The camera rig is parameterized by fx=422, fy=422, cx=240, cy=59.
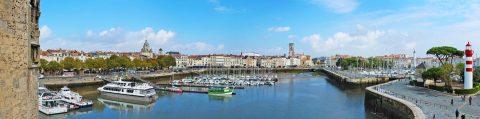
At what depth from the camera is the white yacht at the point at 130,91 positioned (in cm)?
3431

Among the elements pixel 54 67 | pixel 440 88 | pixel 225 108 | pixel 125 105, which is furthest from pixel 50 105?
pixel 54 67

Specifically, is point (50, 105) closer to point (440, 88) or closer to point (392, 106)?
point (392, 106)

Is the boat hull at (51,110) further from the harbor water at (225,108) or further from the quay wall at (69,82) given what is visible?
the quay wall at (69,82)

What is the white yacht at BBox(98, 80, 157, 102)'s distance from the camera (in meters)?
34.3

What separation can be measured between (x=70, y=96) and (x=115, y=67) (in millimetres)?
38881

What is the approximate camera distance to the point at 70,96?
2973 centimetres

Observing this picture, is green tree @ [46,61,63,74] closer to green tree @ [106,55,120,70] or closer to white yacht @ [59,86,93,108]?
green tree @ [106,55,120,70]

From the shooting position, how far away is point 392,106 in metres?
24.0

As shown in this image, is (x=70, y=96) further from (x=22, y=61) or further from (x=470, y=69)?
(x=470, y=69)

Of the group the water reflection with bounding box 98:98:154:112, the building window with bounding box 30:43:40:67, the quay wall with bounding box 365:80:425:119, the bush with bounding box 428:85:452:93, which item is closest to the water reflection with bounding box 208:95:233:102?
the water reflection with bounding box 98:98:154:112

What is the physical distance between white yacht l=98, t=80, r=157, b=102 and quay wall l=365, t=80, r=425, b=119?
56.4ft

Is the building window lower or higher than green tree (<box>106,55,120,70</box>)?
higher

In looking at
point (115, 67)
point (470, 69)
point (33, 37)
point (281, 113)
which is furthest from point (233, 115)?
point (115, 67)

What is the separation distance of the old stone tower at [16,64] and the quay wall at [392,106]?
571 inches
